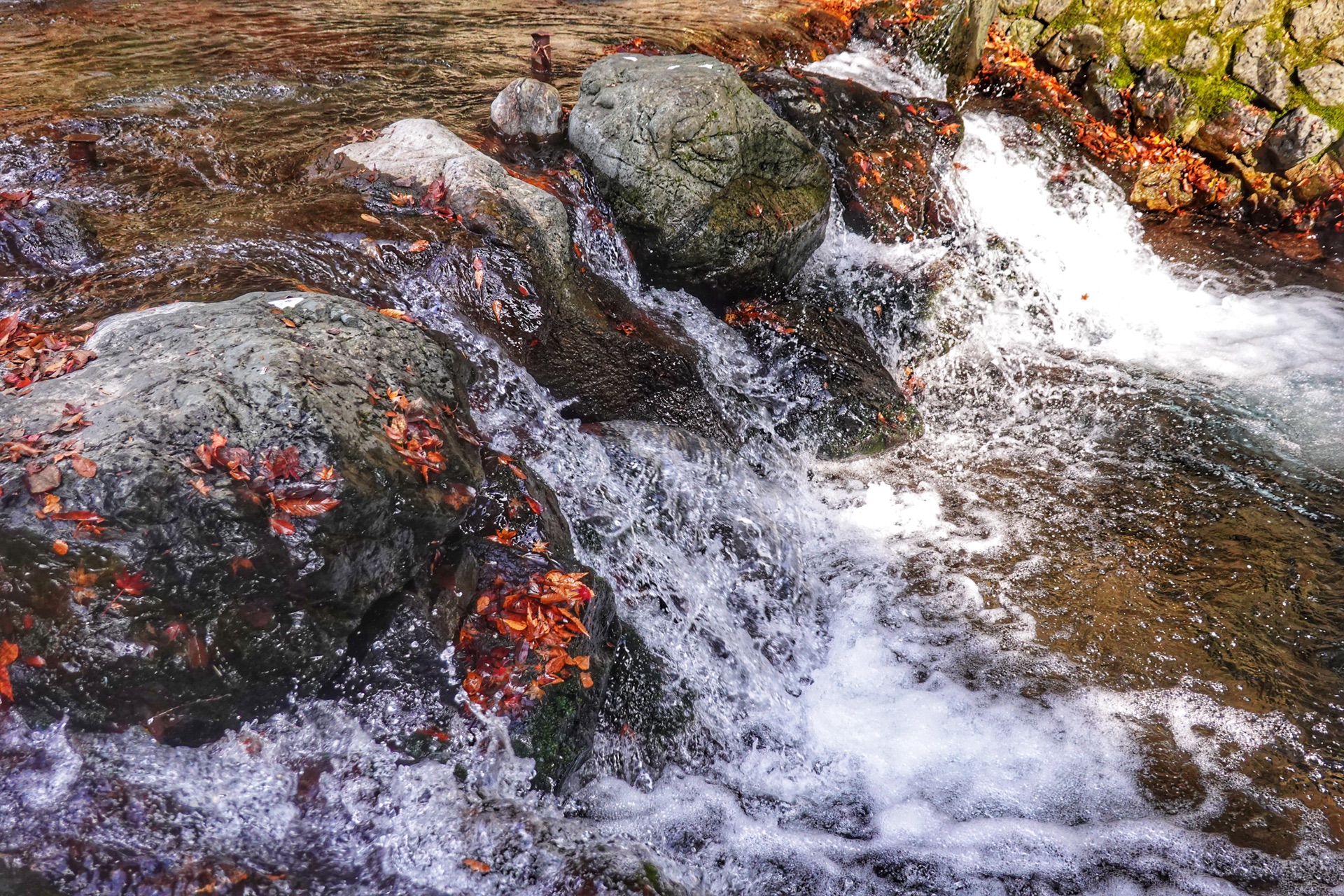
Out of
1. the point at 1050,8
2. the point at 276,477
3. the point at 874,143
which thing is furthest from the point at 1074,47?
the point at 276,477

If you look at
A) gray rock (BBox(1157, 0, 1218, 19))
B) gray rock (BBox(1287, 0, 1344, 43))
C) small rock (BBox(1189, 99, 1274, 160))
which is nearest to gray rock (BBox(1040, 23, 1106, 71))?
gray rock (BBox(1157, 0, 1218, 19))

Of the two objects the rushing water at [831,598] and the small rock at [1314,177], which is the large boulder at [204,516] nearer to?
the rushing water at [831,598]

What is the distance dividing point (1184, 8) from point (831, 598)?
10396 mm

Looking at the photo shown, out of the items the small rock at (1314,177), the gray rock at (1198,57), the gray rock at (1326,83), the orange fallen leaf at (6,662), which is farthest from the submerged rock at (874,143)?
the orange fallen leaf at (6,662)

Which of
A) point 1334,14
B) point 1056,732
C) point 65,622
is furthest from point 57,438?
point 1334,14

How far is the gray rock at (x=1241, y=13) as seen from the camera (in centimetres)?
971

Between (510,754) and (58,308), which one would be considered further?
(58,308)

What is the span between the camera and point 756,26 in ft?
34.2

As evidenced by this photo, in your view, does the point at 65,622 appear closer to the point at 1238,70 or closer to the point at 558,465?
the point at 558,465

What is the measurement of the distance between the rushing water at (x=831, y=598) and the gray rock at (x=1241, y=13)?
4.34m

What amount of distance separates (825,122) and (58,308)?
7.17 metres

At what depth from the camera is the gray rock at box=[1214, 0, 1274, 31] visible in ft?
31.9

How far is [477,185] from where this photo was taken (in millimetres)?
5406

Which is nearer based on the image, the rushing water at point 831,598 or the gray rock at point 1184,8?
the rushing water at point 831,598
